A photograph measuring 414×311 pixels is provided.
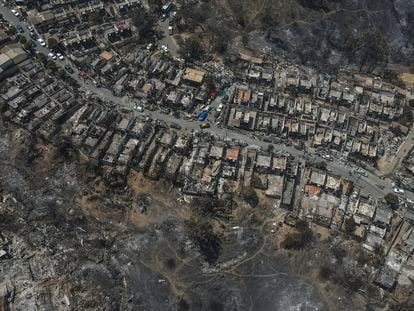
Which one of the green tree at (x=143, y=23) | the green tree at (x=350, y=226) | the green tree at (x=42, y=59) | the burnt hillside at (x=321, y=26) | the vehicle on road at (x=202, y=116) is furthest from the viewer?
the burnt hillside at (x=321, y=26)

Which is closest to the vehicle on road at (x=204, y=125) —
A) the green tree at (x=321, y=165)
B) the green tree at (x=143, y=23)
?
the green tree at (x=321, y=165)

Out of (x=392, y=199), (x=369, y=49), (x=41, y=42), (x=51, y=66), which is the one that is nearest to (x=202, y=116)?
(x=51, y=66)

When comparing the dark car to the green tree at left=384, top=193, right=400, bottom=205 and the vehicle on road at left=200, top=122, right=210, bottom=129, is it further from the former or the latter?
the green tree at left=384, top=193, right=400, bottom=205

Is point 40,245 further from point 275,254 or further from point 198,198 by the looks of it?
point 275,254

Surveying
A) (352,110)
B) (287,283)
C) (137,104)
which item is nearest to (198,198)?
(287,283)

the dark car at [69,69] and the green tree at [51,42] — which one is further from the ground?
the green tree at [51,42]

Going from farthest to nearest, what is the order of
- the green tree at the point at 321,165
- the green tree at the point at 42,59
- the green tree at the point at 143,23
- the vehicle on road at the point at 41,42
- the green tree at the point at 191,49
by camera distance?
the green tree at the point at 143,23 < the green tree at the point at 191,49 < the vehicle on road at the point at 41,42 < the green tree at the point at 42,59 < the green tree at the point at 321,165

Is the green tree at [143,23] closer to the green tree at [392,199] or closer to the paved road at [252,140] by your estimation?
the paved road at [252,140]

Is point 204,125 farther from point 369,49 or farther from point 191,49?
→ point 369,49
